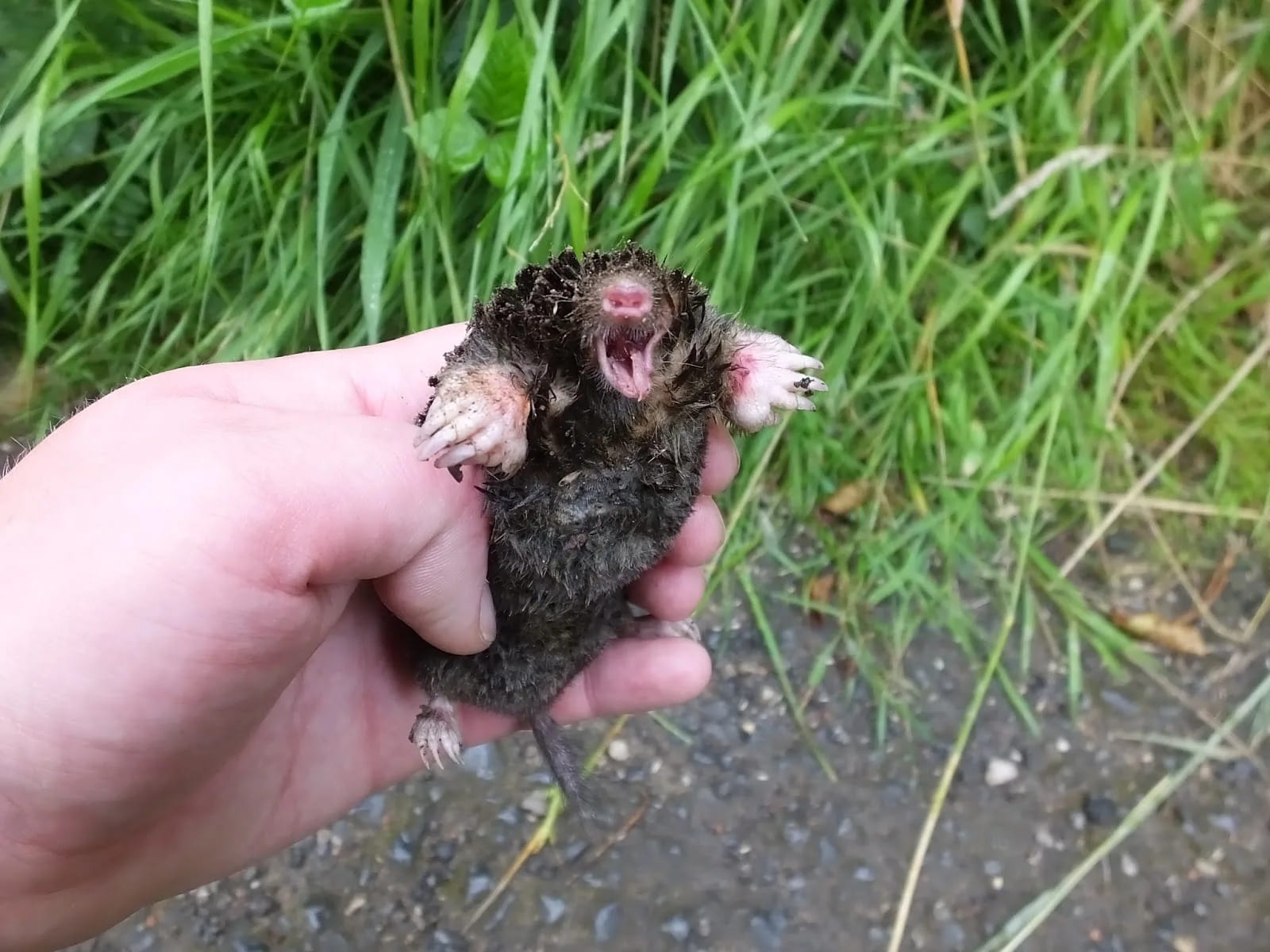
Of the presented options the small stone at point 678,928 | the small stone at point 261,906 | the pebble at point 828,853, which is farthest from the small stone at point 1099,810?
the small stone at point 261,906

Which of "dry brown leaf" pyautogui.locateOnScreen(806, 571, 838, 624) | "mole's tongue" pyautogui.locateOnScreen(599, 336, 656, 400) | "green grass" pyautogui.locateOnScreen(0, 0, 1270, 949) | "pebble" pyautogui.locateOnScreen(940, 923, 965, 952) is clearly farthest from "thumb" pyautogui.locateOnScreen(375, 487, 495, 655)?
"pebble" pyautogui.locateOnScreen(940, 923, 965, 952)

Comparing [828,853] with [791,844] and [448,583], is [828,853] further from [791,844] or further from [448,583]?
[448,583]

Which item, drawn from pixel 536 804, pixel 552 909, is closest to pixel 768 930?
pixel 552 909

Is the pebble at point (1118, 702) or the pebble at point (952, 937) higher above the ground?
the pebble at point (1118, 702)

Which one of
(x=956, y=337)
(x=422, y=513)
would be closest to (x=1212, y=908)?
(x=956, y=337)

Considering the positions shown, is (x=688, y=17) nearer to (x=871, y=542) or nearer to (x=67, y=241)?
(x=871, y=542)

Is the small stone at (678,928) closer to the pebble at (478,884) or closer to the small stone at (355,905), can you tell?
the pebble at (478,884)
